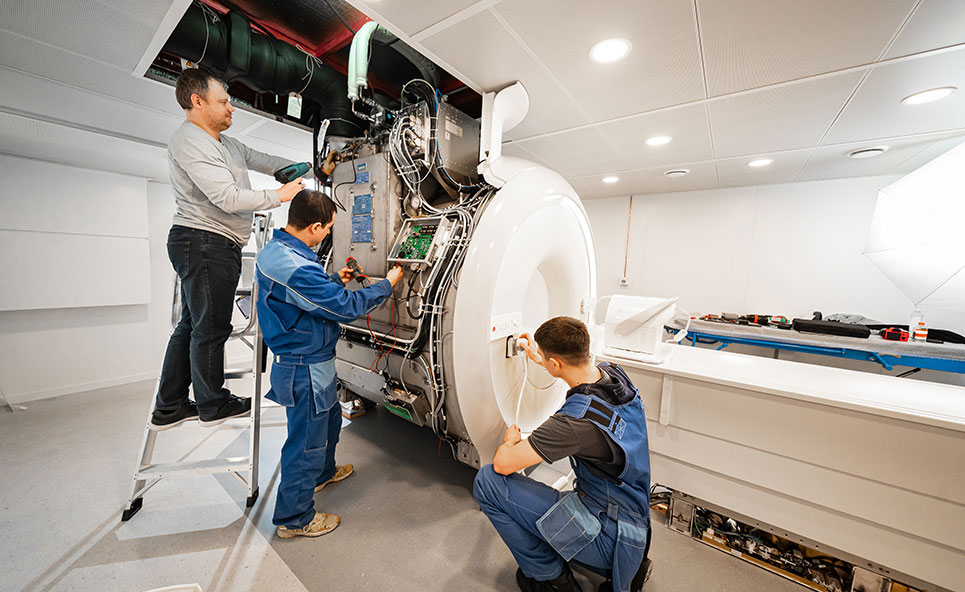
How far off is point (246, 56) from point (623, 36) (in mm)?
1807

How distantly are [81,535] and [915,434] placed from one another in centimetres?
362

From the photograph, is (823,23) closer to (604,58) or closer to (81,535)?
(604,58)

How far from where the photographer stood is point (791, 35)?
1392mm

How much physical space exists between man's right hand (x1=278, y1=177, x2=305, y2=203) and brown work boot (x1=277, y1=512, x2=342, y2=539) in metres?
1.62

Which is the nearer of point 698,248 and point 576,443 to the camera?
point 576,443

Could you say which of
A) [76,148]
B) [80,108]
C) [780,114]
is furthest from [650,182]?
[76,148]

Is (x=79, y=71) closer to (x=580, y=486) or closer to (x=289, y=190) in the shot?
(x=289, y=190)

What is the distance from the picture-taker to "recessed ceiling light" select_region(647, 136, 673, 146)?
2.58 meters

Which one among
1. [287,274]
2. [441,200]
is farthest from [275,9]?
[287,274]

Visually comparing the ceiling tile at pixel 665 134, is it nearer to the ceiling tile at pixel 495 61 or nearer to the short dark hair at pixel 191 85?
the ceiling tile at pixel 495 61

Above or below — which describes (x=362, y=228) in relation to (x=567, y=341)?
above

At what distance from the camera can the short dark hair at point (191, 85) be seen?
58.6 inches

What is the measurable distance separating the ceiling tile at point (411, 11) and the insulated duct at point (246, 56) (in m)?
0.77

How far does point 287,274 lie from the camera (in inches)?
57.3
